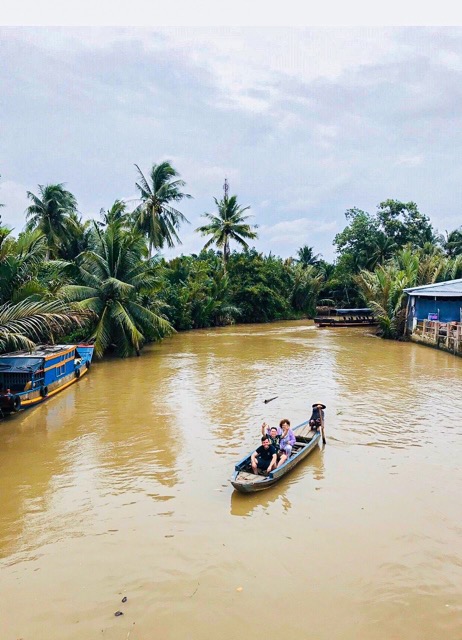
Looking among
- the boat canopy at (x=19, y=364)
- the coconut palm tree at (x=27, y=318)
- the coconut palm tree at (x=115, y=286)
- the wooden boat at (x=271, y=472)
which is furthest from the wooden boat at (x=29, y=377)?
the wooden boat at (x=271, y=472)

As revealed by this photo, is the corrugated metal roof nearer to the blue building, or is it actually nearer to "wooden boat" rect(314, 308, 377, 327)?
the blue building

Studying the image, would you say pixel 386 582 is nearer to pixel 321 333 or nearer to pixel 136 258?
pixel 136 258

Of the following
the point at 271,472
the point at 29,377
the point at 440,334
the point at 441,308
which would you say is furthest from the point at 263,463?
the point at 441,308

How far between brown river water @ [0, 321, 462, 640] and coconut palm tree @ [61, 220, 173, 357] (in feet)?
22.3

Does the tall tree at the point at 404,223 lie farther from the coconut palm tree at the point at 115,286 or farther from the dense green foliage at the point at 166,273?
the coconut palm tree at the point at 115,286

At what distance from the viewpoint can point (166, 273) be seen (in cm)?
2825

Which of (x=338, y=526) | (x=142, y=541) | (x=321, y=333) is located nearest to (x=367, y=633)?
(x=338, y=526)

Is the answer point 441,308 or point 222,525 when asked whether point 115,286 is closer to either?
point 222,525

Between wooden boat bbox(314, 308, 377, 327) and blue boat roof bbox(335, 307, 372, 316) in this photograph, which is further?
blue boat roof bbox(335, 307, 372, 316)

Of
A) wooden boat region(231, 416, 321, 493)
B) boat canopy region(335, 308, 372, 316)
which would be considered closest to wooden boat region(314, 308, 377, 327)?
boat canopy region(335, 308, 372, 316)

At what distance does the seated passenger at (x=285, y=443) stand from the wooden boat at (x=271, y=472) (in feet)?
0.29

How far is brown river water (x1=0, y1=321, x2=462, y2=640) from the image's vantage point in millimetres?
4574

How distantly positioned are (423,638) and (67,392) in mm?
12478

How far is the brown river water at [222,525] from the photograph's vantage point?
4.57 meters
